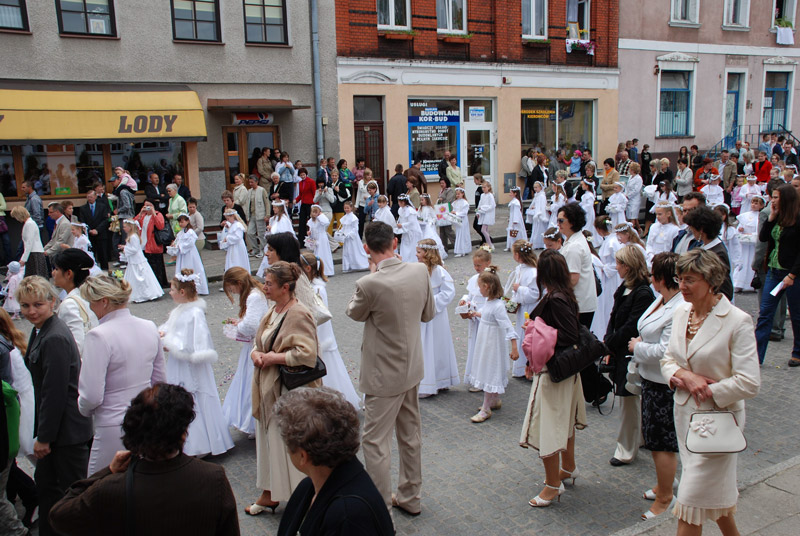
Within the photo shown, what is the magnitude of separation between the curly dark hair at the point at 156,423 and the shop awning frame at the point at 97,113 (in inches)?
561

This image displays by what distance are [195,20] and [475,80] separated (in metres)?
8.85

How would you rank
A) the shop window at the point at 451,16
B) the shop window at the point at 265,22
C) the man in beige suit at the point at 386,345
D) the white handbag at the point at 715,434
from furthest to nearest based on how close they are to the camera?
the shop window at the point at 451,16 < the shop window at the point at 265,22 < the man in beige suit at the point at 386,345 < the white handbag at the point at 715,434

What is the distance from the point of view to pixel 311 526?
241 cm

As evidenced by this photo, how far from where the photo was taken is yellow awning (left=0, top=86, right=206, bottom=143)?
14734 mm

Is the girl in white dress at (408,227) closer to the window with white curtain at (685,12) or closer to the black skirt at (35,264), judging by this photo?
the black skirt at (35,264)

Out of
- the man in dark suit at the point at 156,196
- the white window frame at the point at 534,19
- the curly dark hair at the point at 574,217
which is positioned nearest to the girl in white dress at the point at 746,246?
the curly dark hair at the point at 574,217

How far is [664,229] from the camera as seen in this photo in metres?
9.36

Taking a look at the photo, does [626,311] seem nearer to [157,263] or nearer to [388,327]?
[388,327]

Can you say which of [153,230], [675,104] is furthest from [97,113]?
[675,104]

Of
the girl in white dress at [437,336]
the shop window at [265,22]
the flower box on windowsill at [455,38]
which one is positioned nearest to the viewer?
the girl in white dress at [437,336]

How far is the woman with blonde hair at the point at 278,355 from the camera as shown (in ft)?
14.3

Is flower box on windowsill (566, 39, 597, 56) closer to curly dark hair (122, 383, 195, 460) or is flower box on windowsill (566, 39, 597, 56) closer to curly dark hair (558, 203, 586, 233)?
curly dark hair (558, 203, 586, 233)

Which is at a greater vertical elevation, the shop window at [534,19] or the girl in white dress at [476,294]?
the shop window at [534,19]

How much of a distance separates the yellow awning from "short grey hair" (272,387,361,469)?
48.1ft
